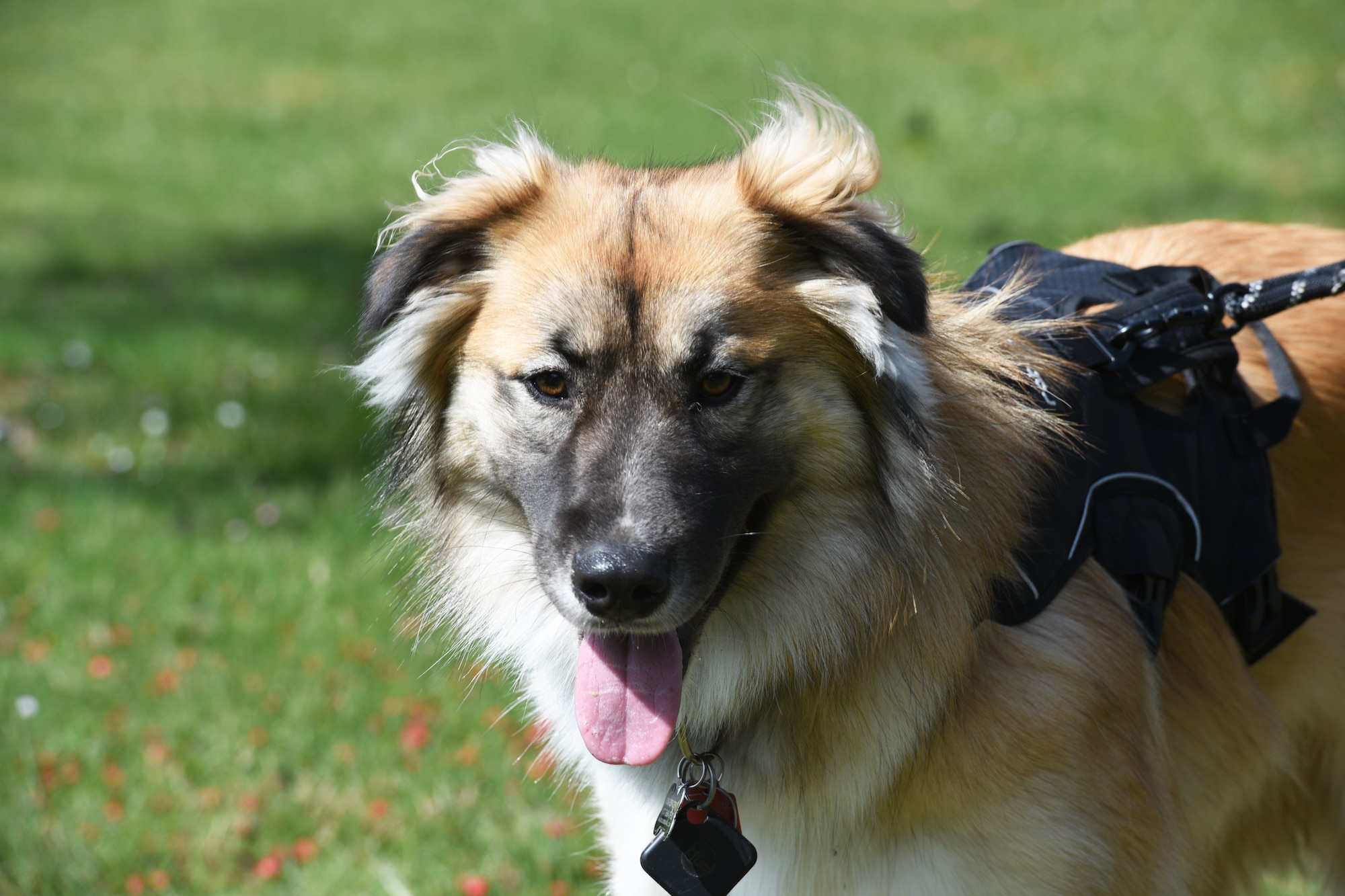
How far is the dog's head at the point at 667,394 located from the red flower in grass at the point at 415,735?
4.97 feet

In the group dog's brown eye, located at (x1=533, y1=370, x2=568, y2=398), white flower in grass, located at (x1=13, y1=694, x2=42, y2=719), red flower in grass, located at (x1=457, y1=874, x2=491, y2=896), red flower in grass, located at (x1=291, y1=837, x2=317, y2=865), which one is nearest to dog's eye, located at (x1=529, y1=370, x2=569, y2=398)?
dog's brown eye, located at (x1=533, y1=370, x2=568, y2=398)

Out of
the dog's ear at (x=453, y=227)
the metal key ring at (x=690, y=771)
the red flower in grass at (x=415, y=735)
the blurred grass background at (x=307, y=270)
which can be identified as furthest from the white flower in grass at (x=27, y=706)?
the metal key ring at (x=690, y=771)

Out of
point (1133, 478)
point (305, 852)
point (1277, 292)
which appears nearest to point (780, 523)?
point (1133, 478)

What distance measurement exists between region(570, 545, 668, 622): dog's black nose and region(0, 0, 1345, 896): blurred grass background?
1193 millimetres

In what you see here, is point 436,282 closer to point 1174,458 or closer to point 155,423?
point 1174,458

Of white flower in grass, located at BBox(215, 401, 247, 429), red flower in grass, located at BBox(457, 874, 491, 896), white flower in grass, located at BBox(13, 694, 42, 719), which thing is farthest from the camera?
white flower in grass, located at BBox(215, 401, 247, 429)

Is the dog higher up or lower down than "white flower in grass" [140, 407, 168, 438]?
higher up

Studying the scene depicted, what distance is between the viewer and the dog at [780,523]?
91.2 inches

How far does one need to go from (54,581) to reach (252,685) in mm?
1187

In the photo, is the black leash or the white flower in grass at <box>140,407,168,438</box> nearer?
the black leash

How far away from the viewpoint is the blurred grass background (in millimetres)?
3785

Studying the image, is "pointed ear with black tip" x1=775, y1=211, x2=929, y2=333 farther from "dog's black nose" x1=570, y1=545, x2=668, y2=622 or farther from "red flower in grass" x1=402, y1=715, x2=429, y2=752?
"red flower in grass" x1=402, y1=715, x2=429, y2=752

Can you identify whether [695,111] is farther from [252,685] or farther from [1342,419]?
[1342,419]

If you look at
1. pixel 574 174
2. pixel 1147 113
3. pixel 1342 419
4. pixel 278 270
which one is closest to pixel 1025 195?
pixel 1147 113
